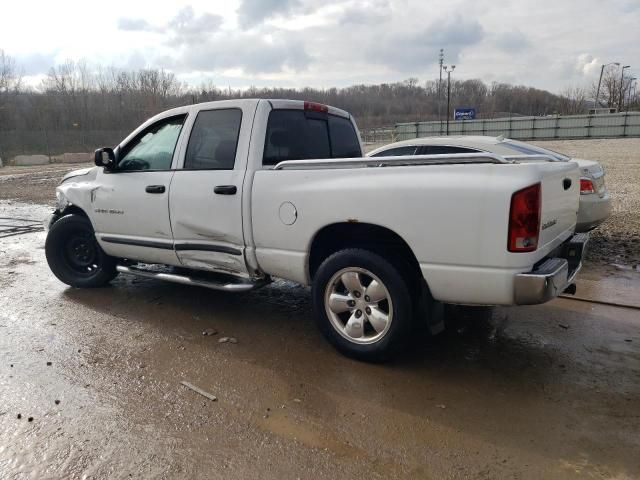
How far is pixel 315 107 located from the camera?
484cm

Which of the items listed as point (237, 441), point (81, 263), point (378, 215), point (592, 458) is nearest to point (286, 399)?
point (237, 441)

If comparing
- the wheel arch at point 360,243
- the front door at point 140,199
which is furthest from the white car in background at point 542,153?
the front door at point 140,199

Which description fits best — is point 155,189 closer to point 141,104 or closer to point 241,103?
point 241,103

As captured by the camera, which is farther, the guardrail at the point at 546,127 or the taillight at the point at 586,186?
the guardrail at the point at 546,127

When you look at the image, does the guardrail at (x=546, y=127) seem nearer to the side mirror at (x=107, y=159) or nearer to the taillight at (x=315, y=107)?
the taillight at (x=315, y=107)

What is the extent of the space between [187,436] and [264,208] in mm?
1797

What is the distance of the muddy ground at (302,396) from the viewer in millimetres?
2672

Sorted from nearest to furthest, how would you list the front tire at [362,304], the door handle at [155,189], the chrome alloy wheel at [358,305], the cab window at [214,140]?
the front tire at [362,304] < the chrome alloy wheel at [358,305] < the cab window at [214,140] < the door handle at [155,189]

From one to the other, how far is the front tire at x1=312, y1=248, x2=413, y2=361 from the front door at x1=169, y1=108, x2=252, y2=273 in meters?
0.88

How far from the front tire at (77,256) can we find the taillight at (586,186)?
5.61 metres

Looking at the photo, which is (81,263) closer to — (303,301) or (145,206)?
(145,206)

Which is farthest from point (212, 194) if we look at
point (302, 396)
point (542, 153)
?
point (542, 153)

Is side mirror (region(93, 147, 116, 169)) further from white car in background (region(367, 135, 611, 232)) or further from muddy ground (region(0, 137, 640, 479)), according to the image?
white car in background (region(367, 135, 611, 232))

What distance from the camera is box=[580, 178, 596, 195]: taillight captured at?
6043mm
